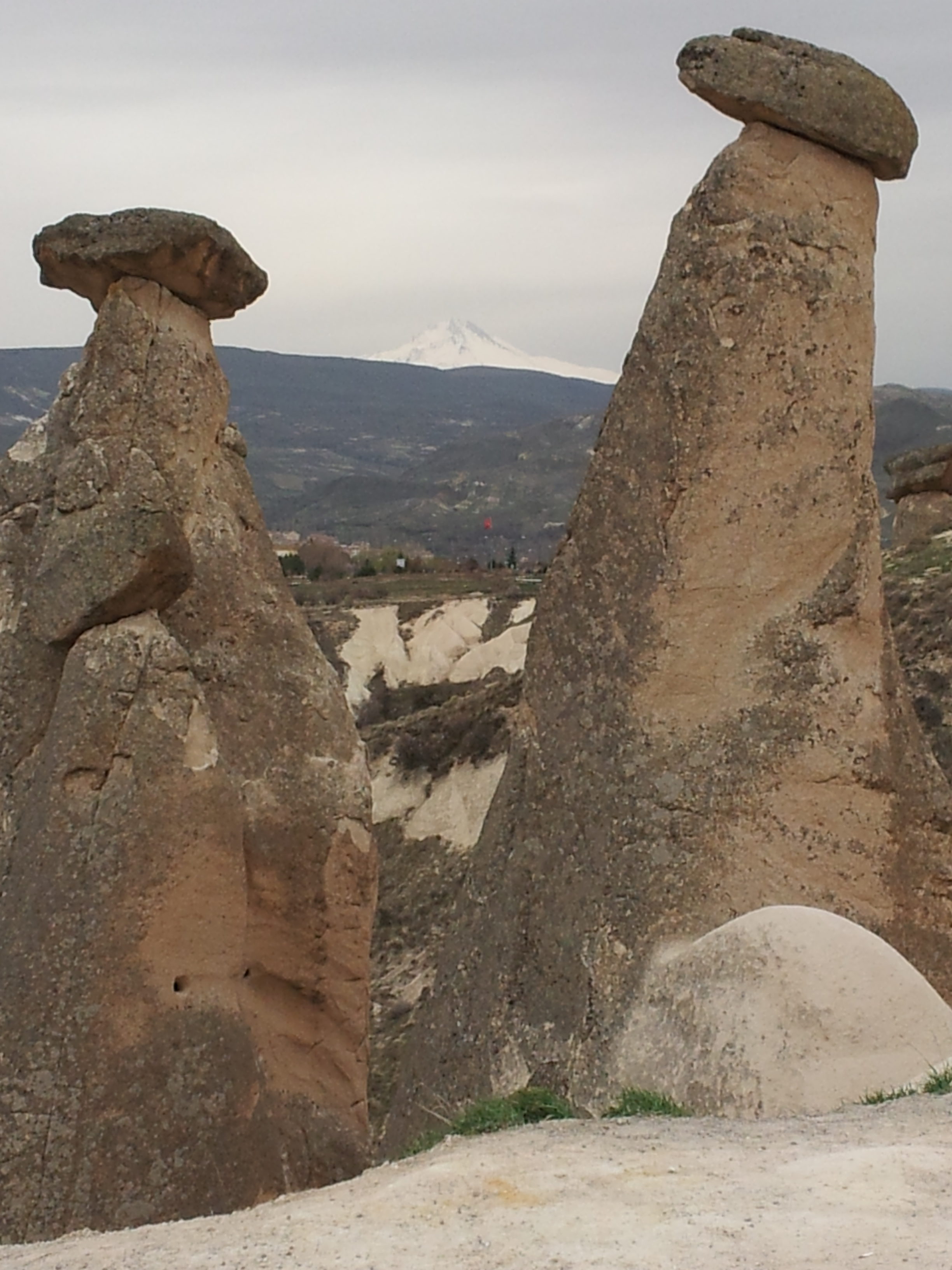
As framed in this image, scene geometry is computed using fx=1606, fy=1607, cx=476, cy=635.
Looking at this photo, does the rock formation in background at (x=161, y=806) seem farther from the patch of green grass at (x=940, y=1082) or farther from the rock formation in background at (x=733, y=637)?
the patch of green grass at (x=940, y=1082)

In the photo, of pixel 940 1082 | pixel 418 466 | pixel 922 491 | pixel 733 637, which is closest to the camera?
pixel 940 1082

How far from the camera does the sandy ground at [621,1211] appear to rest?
11.0ft

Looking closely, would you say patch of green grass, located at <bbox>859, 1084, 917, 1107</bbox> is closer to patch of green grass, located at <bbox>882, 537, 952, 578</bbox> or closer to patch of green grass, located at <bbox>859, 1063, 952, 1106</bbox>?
patch of green grass, located at <bbox>859, 1063, 952, 1106</bbox>

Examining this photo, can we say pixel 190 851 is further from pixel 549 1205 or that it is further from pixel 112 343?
pixel 549 1205

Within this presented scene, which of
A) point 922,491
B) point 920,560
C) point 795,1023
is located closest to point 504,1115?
point 795,1023

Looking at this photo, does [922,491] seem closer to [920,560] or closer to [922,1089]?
[920,560]

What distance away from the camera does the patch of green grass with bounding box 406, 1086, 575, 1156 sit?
16.4 feet

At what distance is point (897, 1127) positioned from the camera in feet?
13.6

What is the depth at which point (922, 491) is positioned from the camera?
20.2m

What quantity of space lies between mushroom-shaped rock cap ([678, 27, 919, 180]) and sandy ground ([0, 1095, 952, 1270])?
383 centimetres

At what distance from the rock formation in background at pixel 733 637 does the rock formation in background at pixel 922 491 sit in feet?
44.8

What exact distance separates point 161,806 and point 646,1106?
2260 mm

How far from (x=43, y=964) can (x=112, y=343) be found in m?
2.69

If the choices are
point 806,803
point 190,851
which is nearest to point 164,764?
point 190,851
